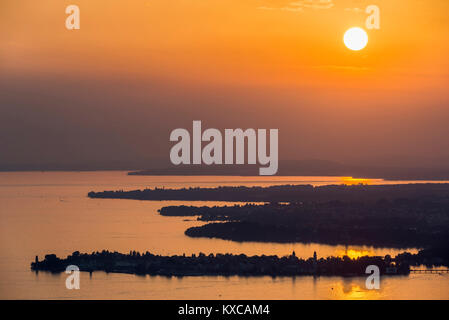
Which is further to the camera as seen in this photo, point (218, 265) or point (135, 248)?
point (135, 248)

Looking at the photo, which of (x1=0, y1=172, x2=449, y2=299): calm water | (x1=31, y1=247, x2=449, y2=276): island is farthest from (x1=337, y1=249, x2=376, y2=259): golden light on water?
(x1=31, y1=247, x2=449, y2=276): island

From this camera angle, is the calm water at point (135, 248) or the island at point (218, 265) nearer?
the calm water at point (135, 248)

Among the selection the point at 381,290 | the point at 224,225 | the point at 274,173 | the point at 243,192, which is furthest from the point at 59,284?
the point at 274,173

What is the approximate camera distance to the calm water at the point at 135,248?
44.3 feet

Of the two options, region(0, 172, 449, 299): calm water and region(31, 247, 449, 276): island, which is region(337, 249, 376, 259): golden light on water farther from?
region(31, 247, 449, 276): island

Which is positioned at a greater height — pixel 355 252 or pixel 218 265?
pixel 355 252

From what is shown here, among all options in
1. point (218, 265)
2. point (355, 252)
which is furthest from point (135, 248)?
point (355, 252)

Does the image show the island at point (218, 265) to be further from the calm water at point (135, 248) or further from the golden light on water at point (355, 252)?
the golden light on water at point (355, 252)

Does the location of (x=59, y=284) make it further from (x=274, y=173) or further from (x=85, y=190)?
(x=274, y=173)

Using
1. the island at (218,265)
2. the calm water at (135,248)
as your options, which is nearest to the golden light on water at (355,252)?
the calm water at (135,248)

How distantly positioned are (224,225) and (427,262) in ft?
28.8

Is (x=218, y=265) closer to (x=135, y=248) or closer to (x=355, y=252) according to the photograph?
(x=135, y=248)

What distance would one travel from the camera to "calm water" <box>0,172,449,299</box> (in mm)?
13508

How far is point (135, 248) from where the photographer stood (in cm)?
1959
